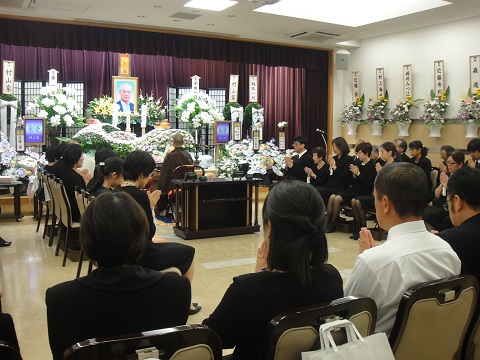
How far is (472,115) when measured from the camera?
8.77 meters

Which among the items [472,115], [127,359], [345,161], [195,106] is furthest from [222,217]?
[127,359]

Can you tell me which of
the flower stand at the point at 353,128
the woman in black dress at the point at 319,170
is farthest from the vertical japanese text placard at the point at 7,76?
the flower stand at the point at 353,128

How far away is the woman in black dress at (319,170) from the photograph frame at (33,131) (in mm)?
4699

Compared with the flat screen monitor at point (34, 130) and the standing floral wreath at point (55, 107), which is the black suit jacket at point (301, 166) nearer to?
the flat screen monitor at point (34, 130)

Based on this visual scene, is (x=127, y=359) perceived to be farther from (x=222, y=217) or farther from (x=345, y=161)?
(x=345, y=161)

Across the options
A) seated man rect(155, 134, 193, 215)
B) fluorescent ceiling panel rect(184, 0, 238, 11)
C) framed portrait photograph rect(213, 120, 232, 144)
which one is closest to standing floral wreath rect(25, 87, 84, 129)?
framed portrait photograph rect(213, 120, 232, 144)

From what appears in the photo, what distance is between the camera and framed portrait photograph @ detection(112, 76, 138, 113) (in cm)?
1140

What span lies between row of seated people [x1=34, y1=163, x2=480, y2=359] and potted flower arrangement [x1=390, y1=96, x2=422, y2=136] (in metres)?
8.36

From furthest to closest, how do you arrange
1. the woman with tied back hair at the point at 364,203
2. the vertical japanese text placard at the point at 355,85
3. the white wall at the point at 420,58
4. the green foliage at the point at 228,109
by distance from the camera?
the green foliage at the point at 228,109, the vertical japanese text placard at the point at 355,85, the white wall at the point at 420,58, the woman with tied back hair at the point at 364,203

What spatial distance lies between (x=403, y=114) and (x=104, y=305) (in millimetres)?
9184

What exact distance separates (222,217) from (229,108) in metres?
5.11

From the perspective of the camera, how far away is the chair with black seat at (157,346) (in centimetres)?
136

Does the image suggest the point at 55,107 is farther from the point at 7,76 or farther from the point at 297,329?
the point at 297,329

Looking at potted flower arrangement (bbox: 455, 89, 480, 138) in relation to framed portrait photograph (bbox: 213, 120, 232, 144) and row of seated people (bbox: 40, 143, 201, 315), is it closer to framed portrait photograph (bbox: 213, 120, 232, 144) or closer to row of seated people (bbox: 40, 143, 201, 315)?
framed portrait photograph (bbox: 213, 120, 232, 144)
